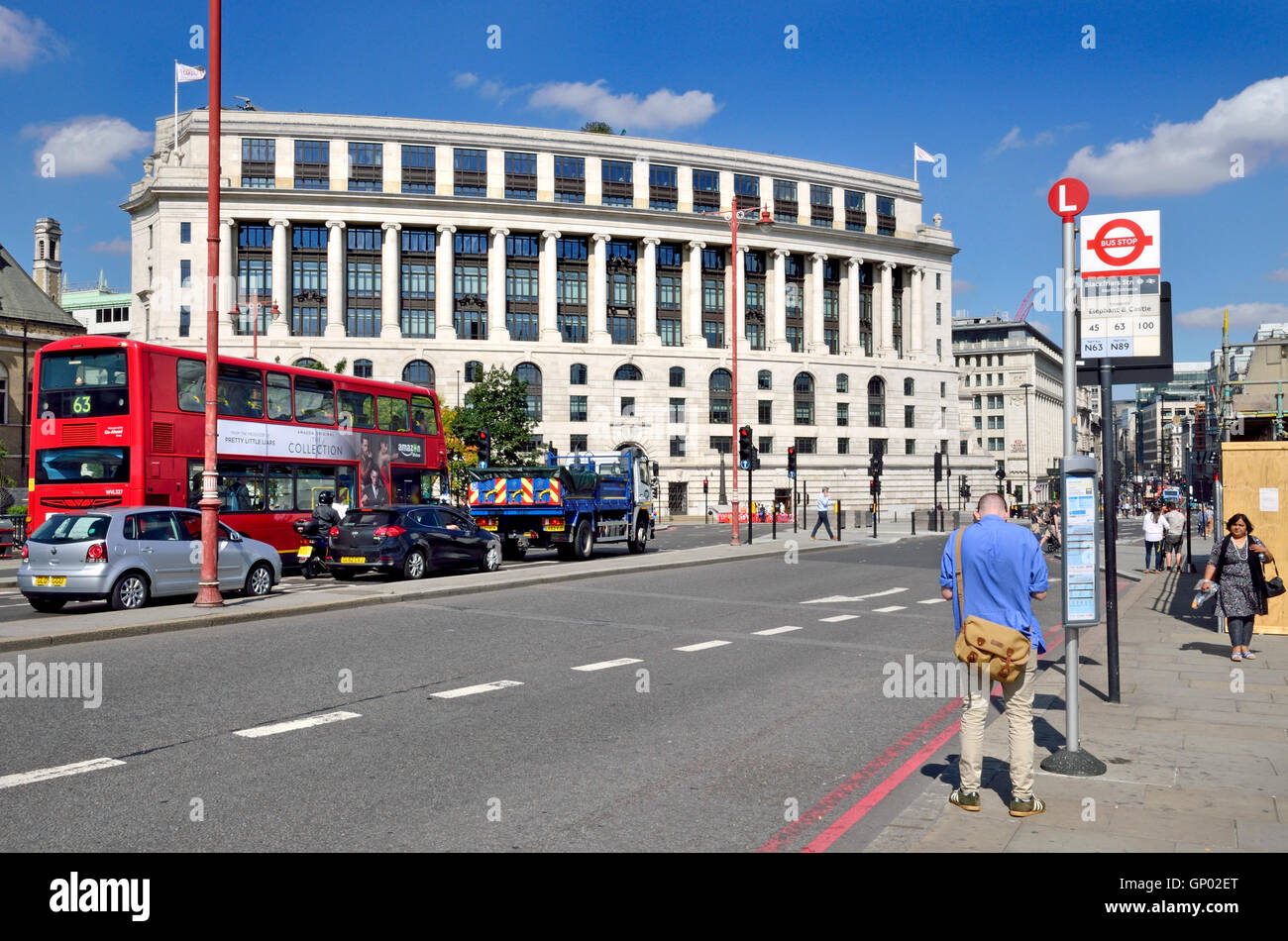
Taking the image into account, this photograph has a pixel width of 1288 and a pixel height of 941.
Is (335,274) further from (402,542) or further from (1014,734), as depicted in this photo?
(1014,734)

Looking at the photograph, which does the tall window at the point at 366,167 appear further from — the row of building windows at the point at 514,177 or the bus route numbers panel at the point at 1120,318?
the bus route numbers panel at the point at 1120,318

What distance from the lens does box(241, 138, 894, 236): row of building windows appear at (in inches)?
3002

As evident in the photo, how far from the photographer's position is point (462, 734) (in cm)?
847

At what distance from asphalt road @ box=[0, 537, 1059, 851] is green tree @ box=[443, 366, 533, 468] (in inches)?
1942

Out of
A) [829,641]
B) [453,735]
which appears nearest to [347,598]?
[829,641]

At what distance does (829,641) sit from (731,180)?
7574cm

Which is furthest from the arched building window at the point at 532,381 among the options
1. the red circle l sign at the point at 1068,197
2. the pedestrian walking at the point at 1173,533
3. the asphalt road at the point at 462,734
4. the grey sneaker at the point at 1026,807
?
the grey sneaker at the point at 1026,807

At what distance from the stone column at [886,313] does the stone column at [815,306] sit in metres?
6.65

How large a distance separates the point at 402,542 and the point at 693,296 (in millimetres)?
66999

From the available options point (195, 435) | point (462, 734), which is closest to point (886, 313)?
point (195, 435)

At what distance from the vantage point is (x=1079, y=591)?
7.50 m

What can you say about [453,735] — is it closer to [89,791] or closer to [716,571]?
[89,791]

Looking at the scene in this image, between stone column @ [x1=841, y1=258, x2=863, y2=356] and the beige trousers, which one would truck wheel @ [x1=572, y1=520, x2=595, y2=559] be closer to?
the beige trousers
